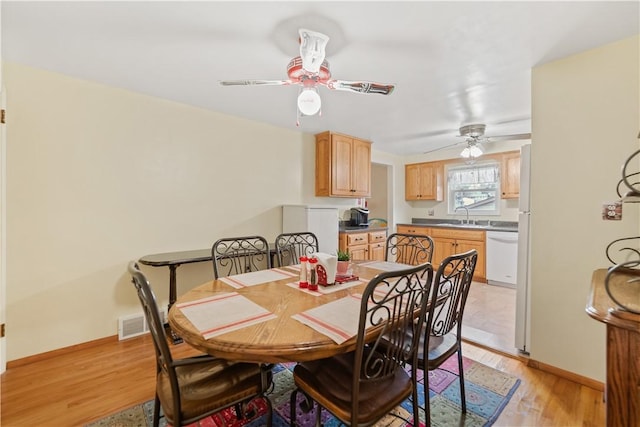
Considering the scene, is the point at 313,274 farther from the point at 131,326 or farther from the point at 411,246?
the point at 131,326

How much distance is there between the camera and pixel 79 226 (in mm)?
2350

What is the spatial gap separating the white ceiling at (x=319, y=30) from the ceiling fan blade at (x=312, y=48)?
60 millimetres

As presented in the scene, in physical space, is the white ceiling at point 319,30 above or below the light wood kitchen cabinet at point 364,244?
above

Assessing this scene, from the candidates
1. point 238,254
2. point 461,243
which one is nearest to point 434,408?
point 238,254

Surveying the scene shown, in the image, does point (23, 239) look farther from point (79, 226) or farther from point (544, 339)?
point (544, 339)

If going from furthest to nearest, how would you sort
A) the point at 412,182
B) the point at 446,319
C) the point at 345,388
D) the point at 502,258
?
the point at 412,182
the point at 502,258
the point at 446,319
the point at 345,388

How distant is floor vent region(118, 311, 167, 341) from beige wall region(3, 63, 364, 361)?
6cm

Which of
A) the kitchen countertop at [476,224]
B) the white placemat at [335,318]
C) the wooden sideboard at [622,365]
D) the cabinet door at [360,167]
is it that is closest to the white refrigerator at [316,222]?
the cabinet door at [360,167]

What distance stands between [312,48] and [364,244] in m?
3.22

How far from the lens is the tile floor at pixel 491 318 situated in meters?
2.51

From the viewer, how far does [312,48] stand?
5.34 ft

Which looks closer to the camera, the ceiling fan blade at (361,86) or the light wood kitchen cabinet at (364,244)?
the ceiling fan blade at (361,86)

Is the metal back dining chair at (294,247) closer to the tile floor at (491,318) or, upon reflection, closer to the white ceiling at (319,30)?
the white ceiling at (319,30)

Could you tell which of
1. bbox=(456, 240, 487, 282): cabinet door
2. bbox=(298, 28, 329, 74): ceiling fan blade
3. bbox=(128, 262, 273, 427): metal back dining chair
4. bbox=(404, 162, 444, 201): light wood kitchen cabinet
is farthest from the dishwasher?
bbox=(128, 262, 273, 427): metal back dining chair
